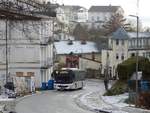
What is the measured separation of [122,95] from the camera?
4650cm

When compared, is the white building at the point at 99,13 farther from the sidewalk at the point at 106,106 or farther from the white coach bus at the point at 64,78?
the sidewalk at the point at 106,106

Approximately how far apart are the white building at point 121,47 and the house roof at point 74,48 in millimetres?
10320

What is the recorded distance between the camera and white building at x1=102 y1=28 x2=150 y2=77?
89.7 metres

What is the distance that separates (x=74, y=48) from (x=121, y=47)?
14.2m

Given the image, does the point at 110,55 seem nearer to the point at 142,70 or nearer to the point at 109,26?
the point at 109,26

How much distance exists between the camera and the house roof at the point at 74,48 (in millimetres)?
102250

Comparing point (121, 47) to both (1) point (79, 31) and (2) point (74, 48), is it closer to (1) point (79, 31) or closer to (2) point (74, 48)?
(2) point (74, 48)

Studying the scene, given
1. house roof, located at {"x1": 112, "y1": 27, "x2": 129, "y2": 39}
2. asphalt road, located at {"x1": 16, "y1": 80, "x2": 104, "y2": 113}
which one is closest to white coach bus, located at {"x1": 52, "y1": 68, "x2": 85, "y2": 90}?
asphalt road, located at {"x1": 16, "y1": 80, "x2": 104, "y2": 113}

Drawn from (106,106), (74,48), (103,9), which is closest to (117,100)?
(106,106)

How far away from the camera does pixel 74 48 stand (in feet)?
337

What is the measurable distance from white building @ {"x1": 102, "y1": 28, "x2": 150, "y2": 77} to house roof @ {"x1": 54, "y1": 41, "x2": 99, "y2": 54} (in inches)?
406

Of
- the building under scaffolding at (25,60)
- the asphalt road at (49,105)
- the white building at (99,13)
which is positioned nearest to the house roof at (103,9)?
the white building at (99,13)

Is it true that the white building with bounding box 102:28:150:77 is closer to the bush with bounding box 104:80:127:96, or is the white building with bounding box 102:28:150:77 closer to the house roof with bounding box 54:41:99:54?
the house roof with bounding box 54:41:99:54

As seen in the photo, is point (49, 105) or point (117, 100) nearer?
point (49, 105)
